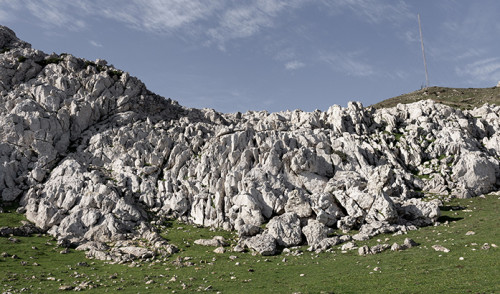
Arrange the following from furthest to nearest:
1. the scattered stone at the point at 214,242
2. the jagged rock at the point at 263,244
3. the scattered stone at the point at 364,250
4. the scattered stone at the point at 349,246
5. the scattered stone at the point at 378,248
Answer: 1. the scattered stone at the point at 214,242
2. the jagged rock at the point at 263,244
3. the scattered stone at the point at 349,246
4. the scattered stone at the point at 364,250
5. the scattered stone at the point at 378,248

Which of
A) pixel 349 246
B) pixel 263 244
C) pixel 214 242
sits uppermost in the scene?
pixel 263 244

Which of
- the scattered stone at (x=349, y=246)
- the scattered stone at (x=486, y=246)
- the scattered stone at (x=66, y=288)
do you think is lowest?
the scattered stone at (x=66, y=288)

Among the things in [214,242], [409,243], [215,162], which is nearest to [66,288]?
[214,242]

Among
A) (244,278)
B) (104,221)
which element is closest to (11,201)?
(104,221)

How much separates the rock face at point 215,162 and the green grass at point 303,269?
583 cm

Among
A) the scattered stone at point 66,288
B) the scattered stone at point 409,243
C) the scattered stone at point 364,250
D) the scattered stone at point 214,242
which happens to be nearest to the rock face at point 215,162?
the scattered stone at point 214,242

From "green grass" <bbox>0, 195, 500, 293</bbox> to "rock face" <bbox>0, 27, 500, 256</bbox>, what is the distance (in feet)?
19.1

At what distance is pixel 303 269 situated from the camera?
47.8m

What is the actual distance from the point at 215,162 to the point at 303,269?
5111cm

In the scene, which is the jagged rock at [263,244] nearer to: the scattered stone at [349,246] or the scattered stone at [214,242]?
the scattered stone at [214,242]

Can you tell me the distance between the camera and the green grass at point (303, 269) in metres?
35.9

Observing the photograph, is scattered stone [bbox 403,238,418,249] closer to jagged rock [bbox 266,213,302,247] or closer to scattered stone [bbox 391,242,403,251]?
scattered stone [bbox 391,242,403,251]

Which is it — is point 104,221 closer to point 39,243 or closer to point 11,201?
point 39,243

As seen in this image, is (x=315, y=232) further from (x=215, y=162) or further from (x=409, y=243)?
(x=215, y=162)
